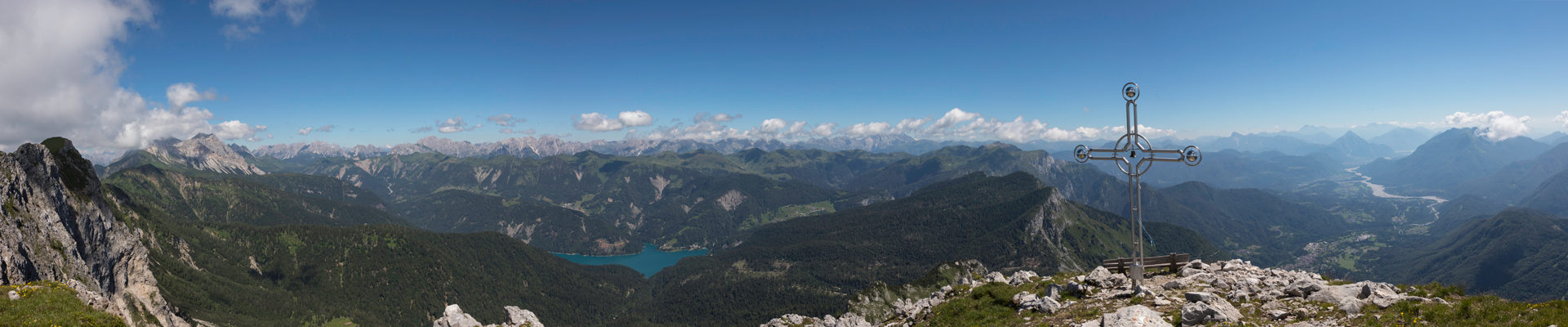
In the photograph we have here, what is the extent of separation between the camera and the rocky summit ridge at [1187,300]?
674 inches

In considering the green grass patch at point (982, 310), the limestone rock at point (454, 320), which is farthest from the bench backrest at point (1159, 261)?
the limestone rock at point (454, 320)

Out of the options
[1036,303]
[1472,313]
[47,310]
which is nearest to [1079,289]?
[1036,303]

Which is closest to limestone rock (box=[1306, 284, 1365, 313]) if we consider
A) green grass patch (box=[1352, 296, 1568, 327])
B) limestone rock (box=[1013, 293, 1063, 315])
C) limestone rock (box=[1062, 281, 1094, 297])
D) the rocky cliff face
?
green grass patch (box=[1352, 296, 1568, 327])

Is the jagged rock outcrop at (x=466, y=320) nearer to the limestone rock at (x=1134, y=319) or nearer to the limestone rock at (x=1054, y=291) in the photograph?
the limestone rock at (x=1054, y=291)

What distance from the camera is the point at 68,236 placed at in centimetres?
7294

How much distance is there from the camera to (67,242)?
→ 236 feet

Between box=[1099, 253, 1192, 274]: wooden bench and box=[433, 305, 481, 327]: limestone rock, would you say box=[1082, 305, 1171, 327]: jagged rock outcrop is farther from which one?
box=[433, 305, 481, 327]: limestone rock

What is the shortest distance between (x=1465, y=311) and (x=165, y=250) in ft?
832

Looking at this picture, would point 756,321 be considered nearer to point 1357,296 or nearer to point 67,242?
point 67,242

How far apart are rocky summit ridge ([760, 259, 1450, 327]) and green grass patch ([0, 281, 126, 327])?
136ft

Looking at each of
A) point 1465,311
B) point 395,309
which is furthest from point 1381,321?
point 395,309

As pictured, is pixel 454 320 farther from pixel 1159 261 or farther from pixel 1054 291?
pixel 1159 261

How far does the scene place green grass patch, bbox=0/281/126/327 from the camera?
22.4 meters

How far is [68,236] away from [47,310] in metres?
84.2
